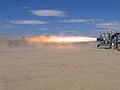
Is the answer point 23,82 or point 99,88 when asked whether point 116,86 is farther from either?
point 23,82

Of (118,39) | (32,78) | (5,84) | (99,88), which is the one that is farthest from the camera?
(118,39)

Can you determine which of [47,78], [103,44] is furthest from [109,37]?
[47,78]

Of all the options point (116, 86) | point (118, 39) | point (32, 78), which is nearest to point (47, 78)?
point (32, 78)

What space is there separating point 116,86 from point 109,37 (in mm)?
82526

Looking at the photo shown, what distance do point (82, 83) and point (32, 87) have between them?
12.7 ft

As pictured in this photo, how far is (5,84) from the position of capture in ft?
81.3

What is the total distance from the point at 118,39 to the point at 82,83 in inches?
3087

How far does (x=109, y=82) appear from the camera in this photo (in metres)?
25.7

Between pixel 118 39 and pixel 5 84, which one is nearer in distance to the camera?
pixel 5 84

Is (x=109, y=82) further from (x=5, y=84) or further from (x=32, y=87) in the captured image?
(x=5, y=84)

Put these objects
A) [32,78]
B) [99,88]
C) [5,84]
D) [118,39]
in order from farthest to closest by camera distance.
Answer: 1. [118,39]
2. [32,78]
3. [5,84]
4. [99,88]

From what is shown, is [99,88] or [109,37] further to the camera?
[109,37]

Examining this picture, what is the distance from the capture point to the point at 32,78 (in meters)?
28.2

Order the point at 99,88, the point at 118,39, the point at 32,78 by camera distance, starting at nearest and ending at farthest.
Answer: the point at 99,88, the point at 32,78, the point at 118,39
